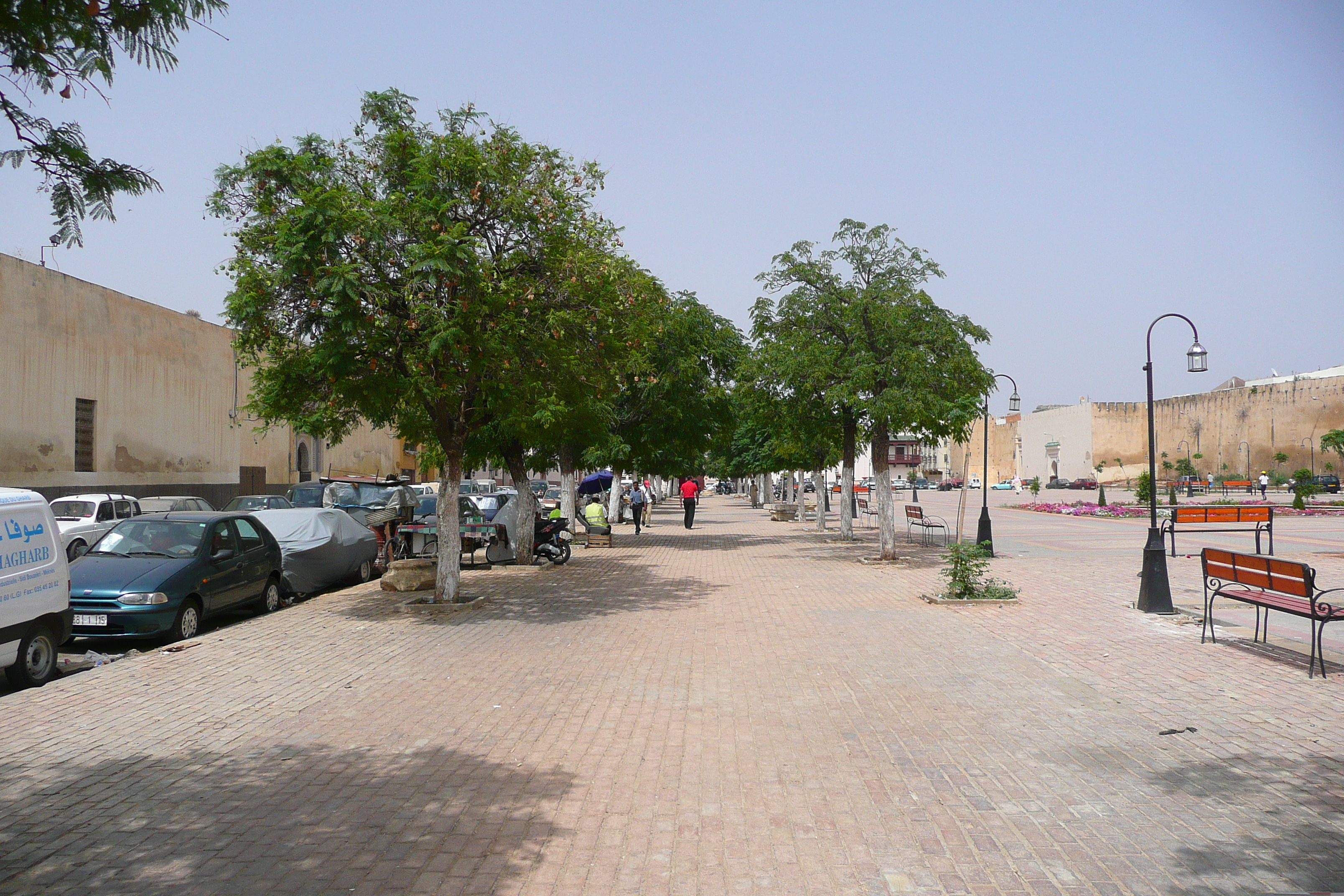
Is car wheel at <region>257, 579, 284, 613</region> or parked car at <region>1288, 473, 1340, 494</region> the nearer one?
car wheel at <region>257, 579, 284, 613</region>

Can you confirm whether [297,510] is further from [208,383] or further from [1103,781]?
[208,383]

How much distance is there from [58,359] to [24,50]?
→ 2854cm

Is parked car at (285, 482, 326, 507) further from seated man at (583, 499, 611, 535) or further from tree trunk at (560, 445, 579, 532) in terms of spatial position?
seated man at (583, 499, 611, 535)

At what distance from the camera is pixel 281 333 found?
13102 millimetres

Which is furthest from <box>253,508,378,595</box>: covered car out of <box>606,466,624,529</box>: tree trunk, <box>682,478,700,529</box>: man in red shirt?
<box>682,478,700,529</box>: man in red shirt

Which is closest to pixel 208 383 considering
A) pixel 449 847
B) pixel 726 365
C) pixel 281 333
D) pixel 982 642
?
pixel 726 365

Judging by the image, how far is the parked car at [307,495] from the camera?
25453mm

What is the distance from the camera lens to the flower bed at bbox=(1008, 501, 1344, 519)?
41188mm

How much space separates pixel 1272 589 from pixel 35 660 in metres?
11.5

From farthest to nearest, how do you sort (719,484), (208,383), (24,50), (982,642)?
(719,484) → (208,383) → (982,642) → (24,50)

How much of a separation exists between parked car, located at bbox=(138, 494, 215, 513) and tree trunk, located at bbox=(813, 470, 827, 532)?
17892 mm

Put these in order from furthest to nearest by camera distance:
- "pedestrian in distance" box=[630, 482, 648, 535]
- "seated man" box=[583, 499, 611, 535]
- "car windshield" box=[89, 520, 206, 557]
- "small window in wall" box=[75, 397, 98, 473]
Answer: "pedestrian in distance" box=[630, 482, 648, 535] < "small window in wall" box=[75, 397, 98, 473] < "seated man" box=[583, 499, 611, 535] < "car windshield" box=[89, 520, 206, 557]

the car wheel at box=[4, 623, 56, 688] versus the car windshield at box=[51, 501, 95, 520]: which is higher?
the car windshield at box=[51, 501, 95, 520]

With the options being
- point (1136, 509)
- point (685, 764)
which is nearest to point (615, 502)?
point (1136, 509)
